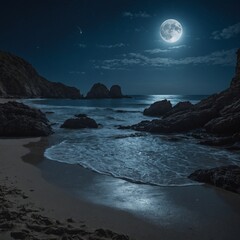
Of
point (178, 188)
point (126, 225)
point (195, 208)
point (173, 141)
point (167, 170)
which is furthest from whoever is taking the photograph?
point (173, 141)

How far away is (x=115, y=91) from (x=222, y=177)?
468ft

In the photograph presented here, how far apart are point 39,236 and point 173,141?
11.4 m

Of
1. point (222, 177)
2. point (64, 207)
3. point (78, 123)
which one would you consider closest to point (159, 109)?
point (78, 123)

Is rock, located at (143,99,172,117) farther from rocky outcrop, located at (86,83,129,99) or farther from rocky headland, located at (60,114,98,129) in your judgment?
rocky outcrop, located at (86,83,129,99)

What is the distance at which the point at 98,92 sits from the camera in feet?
463

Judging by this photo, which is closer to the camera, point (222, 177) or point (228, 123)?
point (222, 177)

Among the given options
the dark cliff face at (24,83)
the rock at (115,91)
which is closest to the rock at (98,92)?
the rock at (115,91)

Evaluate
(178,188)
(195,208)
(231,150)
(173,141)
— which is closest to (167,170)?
(178,188)

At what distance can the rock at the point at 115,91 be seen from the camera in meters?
148

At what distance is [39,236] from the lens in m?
4.02

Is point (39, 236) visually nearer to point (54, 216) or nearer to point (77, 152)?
point (54, 216)

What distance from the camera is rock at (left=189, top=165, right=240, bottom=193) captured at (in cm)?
659

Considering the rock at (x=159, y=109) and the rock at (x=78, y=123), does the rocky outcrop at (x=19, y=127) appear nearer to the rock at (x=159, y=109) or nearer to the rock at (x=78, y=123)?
the rock at (x=78, y=123)

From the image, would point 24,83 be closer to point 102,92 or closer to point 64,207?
point 102,92
